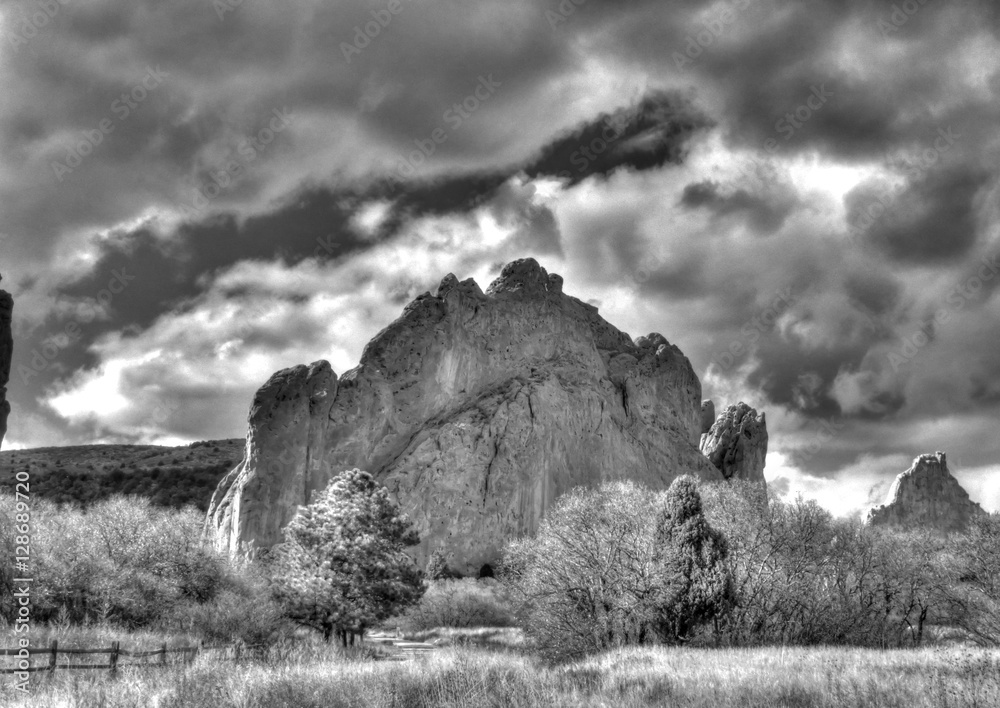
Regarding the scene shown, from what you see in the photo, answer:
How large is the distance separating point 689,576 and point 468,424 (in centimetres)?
5463

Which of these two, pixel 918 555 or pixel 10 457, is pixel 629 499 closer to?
pixel 918 555

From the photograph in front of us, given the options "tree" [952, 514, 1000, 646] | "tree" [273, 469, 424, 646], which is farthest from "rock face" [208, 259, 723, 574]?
"tree" [952, 514, 1000, 646]

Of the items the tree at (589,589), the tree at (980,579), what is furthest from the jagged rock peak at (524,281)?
the tree at (589,589)

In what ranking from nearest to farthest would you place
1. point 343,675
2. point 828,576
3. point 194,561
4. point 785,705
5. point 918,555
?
point 785,705
point 343,675
point 828,576
point 194,561
point 918,555

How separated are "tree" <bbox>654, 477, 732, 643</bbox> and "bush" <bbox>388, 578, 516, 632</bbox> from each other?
30.6 metres

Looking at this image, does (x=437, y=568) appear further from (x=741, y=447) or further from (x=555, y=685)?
(x=741, y=447)

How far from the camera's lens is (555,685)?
17906 millimetres

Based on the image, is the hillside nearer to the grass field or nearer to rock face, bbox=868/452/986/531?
the grass field

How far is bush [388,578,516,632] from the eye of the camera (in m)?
56.8

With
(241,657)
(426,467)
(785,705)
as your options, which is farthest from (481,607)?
(785,705)

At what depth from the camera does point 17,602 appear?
89.0 feet

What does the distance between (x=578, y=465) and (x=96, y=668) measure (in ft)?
226

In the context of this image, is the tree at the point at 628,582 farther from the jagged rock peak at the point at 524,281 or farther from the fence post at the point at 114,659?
the jagged rock peak at the point at 524,281

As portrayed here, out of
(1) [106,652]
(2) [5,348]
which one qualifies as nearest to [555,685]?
(1) [106,652]
